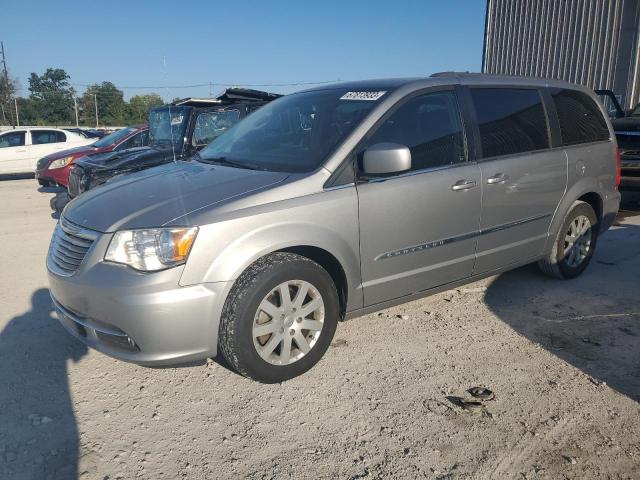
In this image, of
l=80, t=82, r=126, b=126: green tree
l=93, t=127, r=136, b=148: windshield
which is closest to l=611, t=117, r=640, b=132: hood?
l=93, t=127, r=136, b=148: windshield

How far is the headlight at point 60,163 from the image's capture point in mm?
11000

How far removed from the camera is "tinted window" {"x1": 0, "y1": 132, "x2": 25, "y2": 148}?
50.7 feet

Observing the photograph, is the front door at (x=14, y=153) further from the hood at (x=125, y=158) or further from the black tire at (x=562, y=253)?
the black tire at (x=562, y=253)

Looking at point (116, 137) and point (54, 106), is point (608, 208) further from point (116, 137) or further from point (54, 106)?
point (54, 106)

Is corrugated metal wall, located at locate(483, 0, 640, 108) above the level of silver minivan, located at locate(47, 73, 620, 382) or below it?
above

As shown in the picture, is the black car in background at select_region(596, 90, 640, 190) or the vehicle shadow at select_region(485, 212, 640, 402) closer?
the vehicle shadow at select_region(485, 212, 640, 402)

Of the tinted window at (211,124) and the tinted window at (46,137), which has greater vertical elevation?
the tinted window at (211,124)

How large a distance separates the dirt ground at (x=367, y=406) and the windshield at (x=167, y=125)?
3.49 m

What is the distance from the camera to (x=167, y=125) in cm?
747

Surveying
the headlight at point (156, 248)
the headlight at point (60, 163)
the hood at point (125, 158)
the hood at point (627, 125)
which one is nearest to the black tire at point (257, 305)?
the headlight at point (156, 248)

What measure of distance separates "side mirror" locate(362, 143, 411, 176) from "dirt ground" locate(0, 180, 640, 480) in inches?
49.4

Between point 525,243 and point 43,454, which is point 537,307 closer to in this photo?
point 525,243

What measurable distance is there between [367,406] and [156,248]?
144 cm

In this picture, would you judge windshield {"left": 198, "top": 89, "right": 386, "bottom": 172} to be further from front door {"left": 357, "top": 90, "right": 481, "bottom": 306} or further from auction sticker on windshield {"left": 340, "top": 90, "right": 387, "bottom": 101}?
front door {"left": 357, "top": 90, "right": 481, "bottom": 306}
